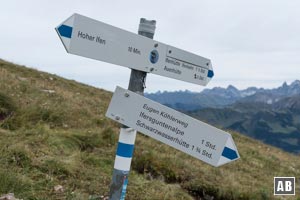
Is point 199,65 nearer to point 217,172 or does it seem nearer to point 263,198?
point 263,198

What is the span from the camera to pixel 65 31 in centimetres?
355

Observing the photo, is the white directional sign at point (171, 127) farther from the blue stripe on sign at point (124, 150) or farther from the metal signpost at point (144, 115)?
the blue stripe on sign at point (124, 150)

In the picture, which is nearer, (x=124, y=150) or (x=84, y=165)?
(x=124, y=150)

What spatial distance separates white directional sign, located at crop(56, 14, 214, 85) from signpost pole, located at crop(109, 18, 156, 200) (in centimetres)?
12

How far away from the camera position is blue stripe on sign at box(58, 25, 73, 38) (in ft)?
11.6

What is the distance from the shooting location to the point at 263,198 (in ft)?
26.5

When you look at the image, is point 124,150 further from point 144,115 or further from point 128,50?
point 128,50

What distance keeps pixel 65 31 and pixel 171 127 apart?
4.49 ft

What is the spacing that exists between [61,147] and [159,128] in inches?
179

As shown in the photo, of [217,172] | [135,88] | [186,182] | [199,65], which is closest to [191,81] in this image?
[199,65]

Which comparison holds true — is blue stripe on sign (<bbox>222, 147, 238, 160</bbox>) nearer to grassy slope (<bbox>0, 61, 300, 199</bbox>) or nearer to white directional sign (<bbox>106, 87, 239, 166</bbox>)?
white directional sign (<bbox>106, 87, 239, 166</bbox>)

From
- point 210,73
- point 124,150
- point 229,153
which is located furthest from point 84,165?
point 229,153

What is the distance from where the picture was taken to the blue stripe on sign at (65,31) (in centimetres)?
353

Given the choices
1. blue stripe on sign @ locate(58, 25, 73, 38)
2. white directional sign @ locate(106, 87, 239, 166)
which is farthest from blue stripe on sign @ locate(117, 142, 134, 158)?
blue stripe on sign @ locate(58, 25, 73, 38)
